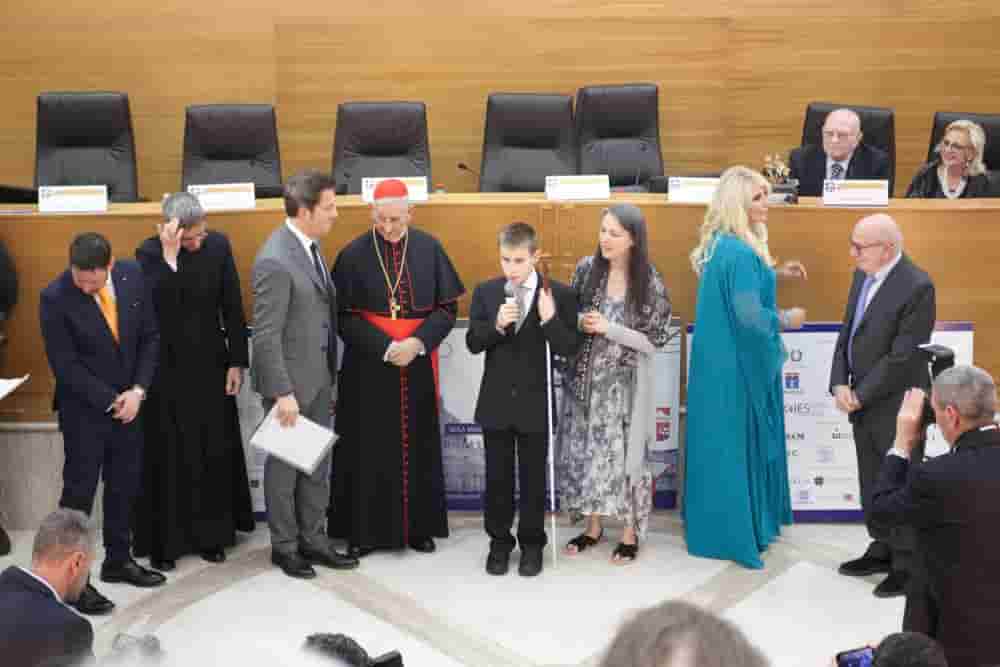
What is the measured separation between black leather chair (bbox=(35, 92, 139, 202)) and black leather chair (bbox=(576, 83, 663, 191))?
8.25 feet

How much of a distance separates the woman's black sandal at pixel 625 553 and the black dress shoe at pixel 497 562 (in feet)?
1.50

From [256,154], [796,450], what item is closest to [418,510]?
[796,450]

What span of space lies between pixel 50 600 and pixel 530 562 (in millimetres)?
2430

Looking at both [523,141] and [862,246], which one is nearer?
[862,246]

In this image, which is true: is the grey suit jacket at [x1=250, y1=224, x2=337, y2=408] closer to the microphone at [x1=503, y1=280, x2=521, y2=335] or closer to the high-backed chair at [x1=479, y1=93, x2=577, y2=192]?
the microphone at [x1=503, y1=280, x2=521, y2=335]

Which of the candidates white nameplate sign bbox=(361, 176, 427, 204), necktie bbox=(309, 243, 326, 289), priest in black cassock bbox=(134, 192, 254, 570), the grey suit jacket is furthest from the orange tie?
white nameplate sign bbox=(361, 176, 427, 204)

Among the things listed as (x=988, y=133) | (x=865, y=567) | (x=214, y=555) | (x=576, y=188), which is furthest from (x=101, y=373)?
(x=988, y=133)

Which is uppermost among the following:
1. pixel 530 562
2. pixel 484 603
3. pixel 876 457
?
pixel 876 457

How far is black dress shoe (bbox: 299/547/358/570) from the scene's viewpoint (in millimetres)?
5277

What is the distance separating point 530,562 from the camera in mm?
5199

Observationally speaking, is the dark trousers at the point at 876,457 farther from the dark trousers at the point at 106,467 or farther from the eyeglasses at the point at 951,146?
the dark trousers at the point at 106,467

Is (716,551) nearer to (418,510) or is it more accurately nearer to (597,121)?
(418,510)

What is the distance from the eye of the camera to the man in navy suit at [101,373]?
479cm

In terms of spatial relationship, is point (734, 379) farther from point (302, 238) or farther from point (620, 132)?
point (620, 132)
